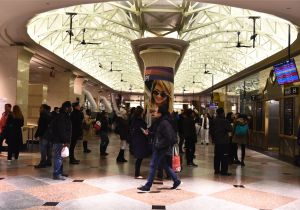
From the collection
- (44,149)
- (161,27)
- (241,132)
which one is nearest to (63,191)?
(44,149)

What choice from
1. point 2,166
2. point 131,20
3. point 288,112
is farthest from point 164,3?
point 2,166

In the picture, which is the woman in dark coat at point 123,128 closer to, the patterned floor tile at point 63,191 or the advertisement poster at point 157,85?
the patterned floor tile at point 63,191

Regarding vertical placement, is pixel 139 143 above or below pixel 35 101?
below

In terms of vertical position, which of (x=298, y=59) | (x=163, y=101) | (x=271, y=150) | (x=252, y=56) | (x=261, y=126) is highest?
(x=252, y=56)

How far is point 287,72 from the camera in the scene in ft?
39.1

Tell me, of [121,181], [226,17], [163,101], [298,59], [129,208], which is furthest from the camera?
[163,101]

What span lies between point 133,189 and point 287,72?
7.75 m

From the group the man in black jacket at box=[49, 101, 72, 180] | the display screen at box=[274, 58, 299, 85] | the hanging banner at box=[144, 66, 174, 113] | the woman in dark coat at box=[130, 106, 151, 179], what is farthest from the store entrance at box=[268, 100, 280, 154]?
the man in black jacket at box=[49, 101, 72, 180]

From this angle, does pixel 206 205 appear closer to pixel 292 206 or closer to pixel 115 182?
pixel 292 206

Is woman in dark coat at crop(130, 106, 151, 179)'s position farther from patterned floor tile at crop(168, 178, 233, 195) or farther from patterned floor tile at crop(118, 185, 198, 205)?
patterned floor tile at crop(118, 185, 198, 205)

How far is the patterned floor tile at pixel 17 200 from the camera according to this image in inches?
212

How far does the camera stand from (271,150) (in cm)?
1633

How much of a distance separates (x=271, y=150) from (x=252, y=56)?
423 inches

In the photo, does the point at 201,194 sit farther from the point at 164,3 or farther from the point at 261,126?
the point at 261,126
